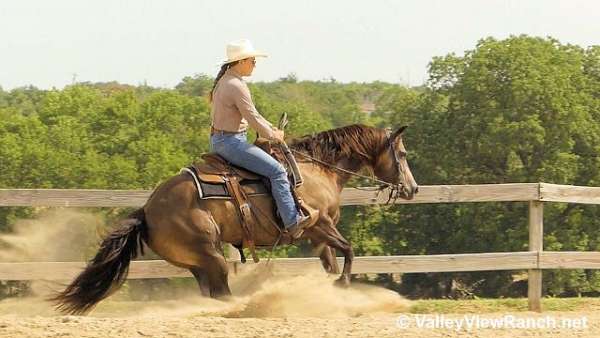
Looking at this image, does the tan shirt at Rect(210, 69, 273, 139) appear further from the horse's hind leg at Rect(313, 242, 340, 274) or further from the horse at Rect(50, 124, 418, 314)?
the horse's hind leg at Rect(313, 242, 340, 274)

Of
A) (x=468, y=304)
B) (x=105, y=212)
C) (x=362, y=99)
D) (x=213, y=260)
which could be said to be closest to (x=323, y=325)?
(x=213, y=260)

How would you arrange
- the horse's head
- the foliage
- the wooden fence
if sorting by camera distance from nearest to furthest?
1. the wooden fence
2. the horse's head
3. the foliage

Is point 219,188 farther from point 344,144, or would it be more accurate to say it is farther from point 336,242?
point 344,144

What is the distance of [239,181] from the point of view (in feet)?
29.8

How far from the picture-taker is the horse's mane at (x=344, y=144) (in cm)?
998

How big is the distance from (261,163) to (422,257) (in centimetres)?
253

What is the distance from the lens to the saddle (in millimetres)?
8875

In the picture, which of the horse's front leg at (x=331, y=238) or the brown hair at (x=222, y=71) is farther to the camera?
the horse's front leg at (x=331, y=238)

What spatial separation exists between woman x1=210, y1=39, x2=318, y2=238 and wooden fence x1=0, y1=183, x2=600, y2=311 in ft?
4.62

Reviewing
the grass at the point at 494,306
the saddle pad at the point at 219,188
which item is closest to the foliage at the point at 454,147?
the grass at the point at 494,306

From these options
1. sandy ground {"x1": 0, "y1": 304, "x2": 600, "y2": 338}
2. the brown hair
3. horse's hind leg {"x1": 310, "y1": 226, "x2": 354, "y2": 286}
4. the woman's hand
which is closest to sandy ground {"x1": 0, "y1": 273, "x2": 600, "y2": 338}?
sandy ground {"x1": 0, "y1": 304, "x2": 600, "y2": 338}

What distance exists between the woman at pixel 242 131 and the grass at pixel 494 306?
2134 millimetres

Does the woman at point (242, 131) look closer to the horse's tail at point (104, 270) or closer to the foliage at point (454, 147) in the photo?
the horse's tail at point (104, 270)

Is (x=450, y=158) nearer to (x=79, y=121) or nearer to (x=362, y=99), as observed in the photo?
(x=79, y=121)
